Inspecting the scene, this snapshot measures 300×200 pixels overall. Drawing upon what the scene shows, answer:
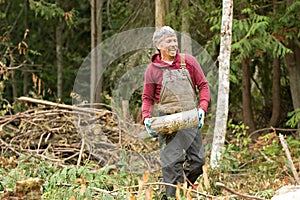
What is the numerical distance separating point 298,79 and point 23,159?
17.3 feet

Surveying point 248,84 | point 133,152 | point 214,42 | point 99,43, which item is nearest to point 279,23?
point 214,42

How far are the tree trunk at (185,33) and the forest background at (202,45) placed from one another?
0.02m

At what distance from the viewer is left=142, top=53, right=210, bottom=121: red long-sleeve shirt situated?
5590mm

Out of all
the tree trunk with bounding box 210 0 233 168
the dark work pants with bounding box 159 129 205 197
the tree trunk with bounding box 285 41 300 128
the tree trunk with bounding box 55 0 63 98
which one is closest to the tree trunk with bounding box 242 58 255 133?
the tree trunk with bounding box 285 41 300 128

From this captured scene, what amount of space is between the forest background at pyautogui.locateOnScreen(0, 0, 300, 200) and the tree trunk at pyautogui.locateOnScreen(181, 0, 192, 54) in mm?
21

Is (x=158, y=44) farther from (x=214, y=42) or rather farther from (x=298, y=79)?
(x=298, y=79)

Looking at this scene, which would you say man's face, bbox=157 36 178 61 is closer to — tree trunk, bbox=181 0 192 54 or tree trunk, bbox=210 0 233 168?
tree trunk, bbox=210 0 233 168

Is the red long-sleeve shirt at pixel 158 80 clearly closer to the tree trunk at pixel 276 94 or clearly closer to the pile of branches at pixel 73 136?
the pile of branches at pixel 73 136

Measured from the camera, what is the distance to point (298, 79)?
1059cm

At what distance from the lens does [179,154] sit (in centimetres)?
565

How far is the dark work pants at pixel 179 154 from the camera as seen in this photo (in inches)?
222

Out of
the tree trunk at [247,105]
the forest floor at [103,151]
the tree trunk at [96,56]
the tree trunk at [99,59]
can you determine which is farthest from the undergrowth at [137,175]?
the tree trunk at [96,56]

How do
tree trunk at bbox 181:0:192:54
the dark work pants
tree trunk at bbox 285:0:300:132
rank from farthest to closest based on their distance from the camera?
tree trunk at bbox 285:0:300:132
tree trunk at bbox 181:0:192:54
the dark work pants

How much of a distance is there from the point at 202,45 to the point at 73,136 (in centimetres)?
334
